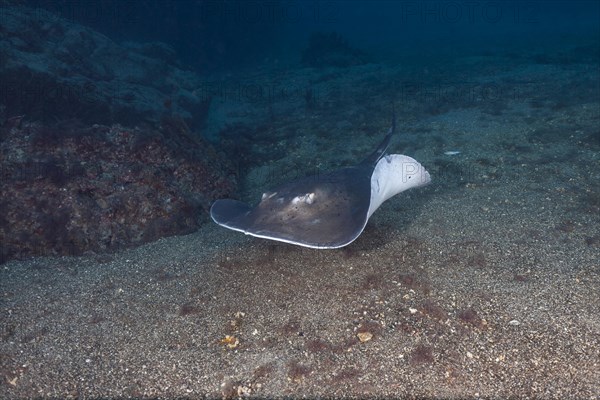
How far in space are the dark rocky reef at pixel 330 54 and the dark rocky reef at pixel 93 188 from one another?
1619 cm

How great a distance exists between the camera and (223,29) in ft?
92.7

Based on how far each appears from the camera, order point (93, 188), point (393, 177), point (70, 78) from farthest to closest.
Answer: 1. point (70, 78)
2. point (93, 188)
3. point (393, 177)

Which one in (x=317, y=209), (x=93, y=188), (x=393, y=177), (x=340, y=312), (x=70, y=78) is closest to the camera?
(x=340, y=312)

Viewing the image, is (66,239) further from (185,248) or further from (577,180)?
(577,180)

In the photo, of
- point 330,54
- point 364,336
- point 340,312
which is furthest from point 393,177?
point 330,54

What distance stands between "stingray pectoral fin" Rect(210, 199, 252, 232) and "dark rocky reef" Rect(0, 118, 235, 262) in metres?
1.14

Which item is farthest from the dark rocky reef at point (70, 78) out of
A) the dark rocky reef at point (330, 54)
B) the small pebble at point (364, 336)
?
the dark rocky reef at point (330, 54)

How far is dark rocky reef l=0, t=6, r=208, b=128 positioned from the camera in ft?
24.8

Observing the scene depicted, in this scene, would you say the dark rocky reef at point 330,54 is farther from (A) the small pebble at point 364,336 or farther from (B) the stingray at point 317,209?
(A) the small pebble at point 364,336

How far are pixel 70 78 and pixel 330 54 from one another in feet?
56.1

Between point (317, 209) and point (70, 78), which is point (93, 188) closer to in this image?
point (317, 209)

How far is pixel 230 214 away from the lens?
4.49 metres

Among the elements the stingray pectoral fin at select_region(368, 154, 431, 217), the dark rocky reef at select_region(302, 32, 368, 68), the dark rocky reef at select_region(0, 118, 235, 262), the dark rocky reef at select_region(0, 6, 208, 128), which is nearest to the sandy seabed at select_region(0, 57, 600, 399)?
the dark rocky reef at select_region(0, 118, 235, 262)

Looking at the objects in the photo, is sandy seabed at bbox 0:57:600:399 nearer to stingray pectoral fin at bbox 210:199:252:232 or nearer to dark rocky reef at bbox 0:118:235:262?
A: dark rocky reef at bbox 0:118:235:262
